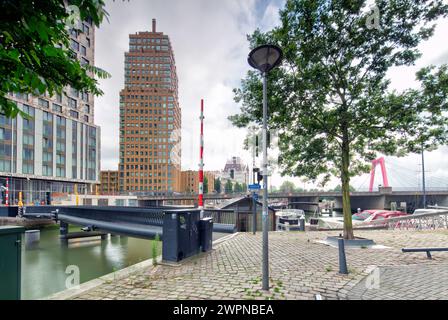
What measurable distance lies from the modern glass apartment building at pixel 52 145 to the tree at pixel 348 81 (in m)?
39.9

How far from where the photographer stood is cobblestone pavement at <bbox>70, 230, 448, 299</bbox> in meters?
4.43

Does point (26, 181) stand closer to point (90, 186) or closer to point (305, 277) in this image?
point (90, 186)

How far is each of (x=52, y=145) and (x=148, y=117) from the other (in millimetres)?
51408

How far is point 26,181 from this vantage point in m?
45.1

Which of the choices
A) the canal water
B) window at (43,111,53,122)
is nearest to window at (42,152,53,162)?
window at (43,111,53,122)

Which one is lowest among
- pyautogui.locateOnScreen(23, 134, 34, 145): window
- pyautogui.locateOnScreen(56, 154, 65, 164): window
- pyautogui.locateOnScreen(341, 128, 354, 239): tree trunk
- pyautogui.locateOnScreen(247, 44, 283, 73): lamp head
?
pyautogui.locateOnScreen(341, 128, 354, 239): tree trunk

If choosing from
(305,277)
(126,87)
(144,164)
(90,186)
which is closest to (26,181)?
(90,186)

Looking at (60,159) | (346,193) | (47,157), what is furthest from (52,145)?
(346,193)

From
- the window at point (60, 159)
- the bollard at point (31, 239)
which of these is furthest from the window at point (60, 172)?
the bollard at point (31, 239)

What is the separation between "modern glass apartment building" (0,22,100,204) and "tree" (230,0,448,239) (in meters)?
39.9

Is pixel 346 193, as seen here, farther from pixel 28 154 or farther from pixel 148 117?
pixel 148 117

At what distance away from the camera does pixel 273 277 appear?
5414 millimetres

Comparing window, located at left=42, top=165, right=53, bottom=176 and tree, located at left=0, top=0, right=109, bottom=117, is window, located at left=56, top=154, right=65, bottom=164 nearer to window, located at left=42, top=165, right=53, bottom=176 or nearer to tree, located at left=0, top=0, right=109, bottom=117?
window, located at left=42, top=165, right=53, bottom=176

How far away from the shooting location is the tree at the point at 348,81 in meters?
8.20
